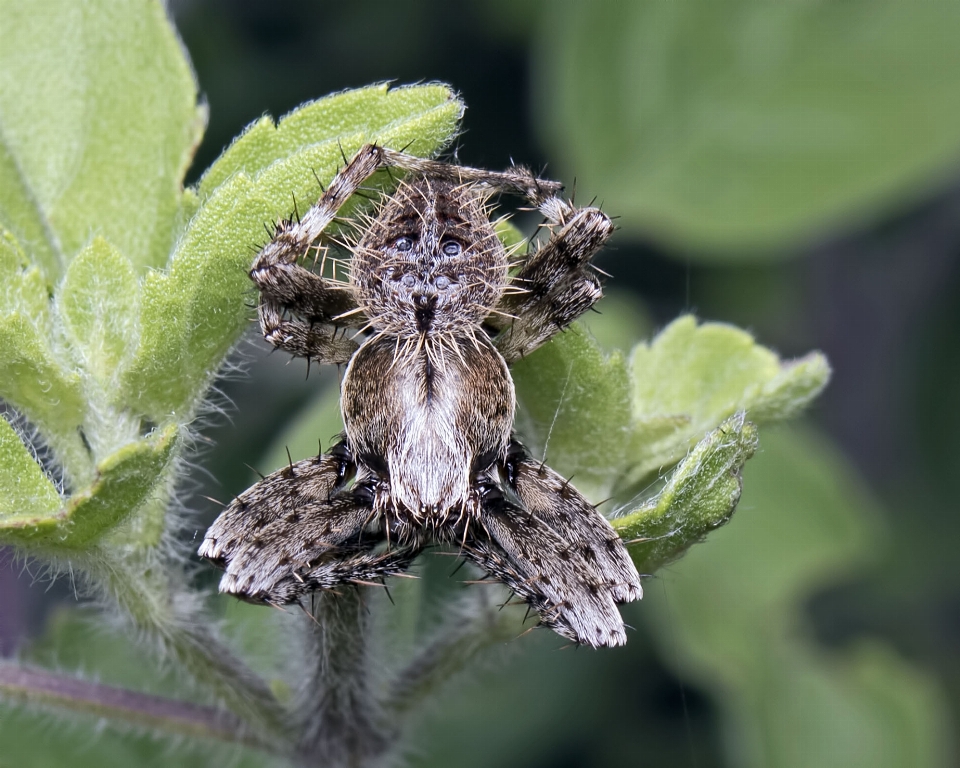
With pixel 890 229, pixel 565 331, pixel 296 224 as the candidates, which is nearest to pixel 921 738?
pixel 890 229

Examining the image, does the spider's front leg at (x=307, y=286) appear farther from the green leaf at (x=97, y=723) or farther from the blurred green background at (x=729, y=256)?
the blurred green background at (x=729, y=256)

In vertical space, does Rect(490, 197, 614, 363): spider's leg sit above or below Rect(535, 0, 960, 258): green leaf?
below

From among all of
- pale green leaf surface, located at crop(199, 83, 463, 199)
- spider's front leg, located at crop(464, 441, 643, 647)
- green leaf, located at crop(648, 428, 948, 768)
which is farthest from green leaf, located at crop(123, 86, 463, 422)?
green leaf, located at crop(648, 428, 948, 768)

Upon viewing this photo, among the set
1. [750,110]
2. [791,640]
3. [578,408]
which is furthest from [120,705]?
[750,110]

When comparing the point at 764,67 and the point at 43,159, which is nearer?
the point at 43,159

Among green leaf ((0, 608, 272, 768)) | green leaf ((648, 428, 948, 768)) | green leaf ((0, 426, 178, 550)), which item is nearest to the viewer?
green leaf ((0, 426, 178, 550))

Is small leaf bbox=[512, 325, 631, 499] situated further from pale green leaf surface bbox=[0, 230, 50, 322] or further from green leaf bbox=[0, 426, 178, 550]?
pale green leaf surface bbox=[0, 230, 50, 322]

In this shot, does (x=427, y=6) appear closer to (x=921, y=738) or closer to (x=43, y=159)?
(x=43, y=159)

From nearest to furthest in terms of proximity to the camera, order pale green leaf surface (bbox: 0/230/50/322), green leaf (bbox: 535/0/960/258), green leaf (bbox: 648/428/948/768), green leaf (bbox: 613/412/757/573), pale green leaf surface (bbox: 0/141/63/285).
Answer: green leaf (bbox: 613/412/757/573) < pale green leaf surface (bbox: 0/230/50/322) < pale green leaf surface (bbox: 0/141/63/285) < green leaf (bbox: 648/428/948/768) < green leaf (bbox: 535/0/960/258)
